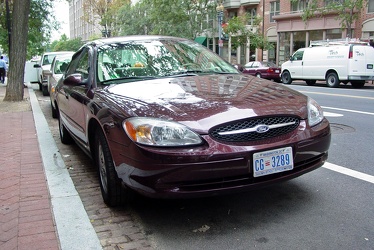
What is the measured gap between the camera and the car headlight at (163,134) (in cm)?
294

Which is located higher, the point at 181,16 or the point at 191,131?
the point at 181,16

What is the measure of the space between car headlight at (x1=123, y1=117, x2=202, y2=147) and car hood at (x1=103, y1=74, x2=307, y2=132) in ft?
0.20

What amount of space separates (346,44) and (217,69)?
633 inches

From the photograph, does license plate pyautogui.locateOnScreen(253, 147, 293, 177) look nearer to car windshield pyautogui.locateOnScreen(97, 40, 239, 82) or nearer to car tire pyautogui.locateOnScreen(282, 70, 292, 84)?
car windshield pyautogui.locateOnScreen(97, 40, 239, 82)

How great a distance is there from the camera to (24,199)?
3.92 meters

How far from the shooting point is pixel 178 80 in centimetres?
399

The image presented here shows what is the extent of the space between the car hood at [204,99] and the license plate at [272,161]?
32 cm

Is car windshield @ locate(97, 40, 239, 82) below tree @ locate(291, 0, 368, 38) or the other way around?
below

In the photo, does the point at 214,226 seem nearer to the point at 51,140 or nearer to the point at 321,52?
the point at 51,140

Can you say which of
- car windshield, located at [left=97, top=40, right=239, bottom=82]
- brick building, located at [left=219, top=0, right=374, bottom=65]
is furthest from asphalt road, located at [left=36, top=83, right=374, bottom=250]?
brick building, located at [left=219, top=0, right=374, bottom=65]

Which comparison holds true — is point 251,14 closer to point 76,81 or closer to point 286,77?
point 286,77

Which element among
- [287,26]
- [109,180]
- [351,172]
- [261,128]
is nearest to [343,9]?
[287,26]

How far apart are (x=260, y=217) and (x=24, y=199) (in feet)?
7.66

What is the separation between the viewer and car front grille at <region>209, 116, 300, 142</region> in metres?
3.01
